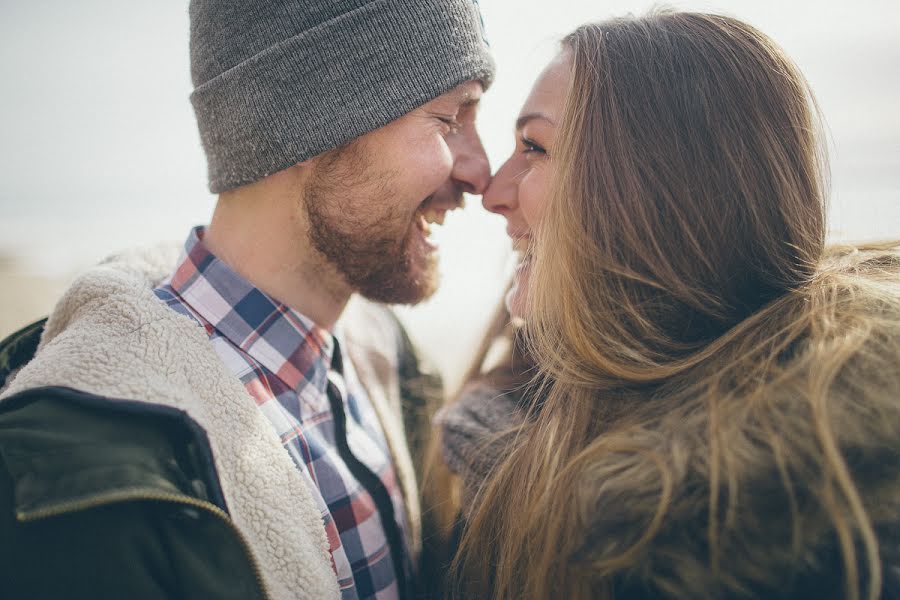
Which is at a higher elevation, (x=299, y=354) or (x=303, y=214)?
(x=303, y=214)

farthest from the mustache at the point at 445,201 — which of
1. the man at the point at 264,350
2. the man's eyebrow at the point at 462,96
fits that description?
the man's eyebrow at the point at 462,96

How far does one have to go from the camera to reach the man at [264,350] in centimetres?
100

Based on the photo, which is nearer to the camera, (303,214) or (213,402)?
(213,402)

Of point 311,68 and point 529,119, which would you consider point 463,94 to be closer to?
point 529,119

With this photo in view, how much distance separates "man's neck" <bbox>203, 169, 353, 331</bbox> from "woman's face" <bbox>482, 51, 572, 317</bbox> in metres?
A: 0.66

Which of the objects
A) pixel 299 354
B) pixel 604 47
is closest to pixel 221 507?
pixel 299 354

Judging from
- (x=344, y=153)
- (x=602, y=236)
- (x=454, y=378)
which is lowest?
(x=454, y=378)

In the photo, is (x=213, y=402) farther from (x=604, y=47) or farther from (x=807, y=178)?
(x=807, y=178)

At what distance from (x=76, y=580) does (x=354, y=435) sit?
85 centimetres

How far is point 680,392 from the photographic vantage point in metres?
1.18

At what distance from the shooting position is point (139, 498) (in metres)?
0.98

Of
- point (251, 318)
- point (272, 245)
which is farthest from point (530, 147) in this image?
point (251, 318)

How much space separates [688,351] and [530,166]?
2.59 ft

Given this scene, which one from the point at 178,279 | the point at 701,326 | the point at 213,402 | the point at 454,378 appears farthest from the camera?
the point at 454,378
